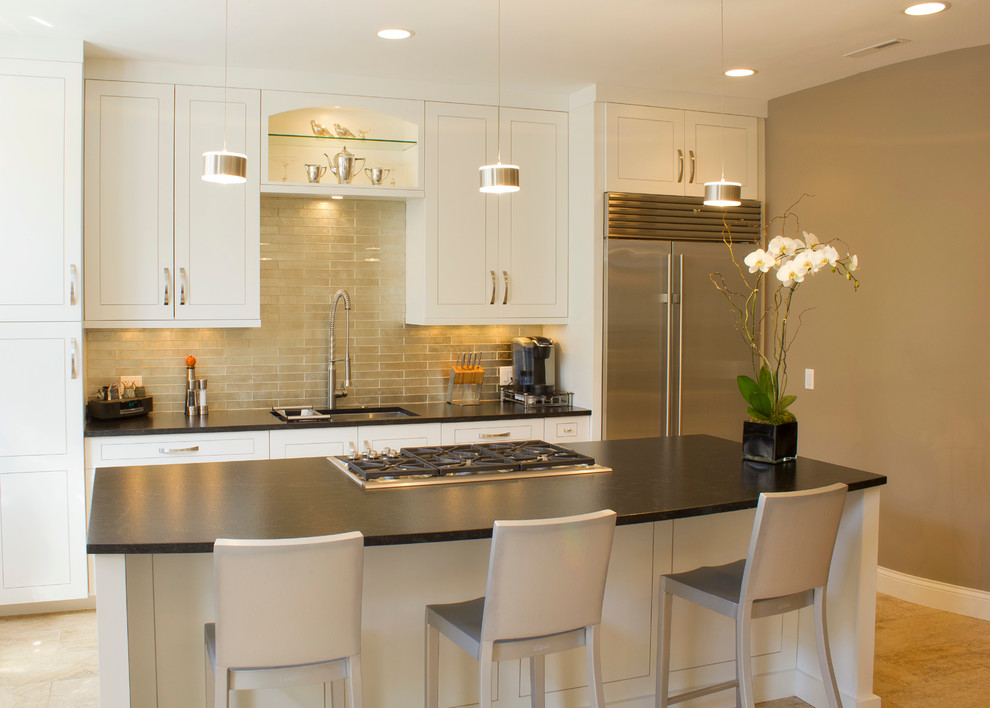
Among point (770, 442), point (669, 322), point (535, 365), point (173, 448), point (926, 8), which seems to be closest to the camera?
point (770, 442)

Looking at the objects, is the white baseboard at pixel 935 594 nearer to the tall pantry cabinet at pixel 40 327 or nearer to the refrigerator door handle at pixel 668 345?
the refrigerator door handle at pixel 668 345

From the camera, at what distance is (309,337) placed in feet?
16.2

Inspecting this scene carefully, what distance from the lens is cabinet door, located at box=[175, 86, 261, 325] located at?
432 centimetres

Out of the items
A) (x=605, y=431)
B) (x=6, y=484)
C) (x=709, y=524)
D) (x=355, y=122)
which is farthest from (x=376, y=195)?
(x=709, y=524)

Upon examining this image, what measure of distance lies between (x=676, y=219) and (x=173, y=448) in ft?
9.55

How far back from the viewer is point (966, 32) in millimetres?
3896

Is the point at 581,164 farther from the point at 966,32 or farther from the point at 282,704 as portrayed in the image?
the point at 282,704

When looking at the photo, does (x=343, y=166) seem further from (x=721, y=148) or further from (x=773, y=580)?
(x=773, y=580)

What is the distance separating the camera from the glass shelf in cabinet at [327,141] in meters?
→ 4.61

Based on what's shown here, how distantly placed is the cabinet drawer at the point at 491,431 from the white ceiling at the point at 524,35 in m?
1.82

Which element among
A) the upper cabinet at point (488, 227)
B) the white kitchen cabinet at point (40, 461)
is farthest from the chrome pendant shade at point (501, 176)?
the white kitchen cabinet at point (40, 461)

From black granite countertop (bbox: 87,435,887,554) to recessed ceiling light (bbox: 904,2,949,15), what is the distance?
188 centimetres

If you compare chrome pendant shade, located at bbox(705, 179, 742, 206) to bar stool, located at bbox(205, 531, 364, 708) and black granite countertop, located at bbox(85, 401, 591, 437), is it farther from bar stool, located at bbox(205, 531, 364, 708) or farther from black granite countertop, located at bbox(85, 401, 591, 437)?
bar stool, located at bbox(205, 531, 364, 708)

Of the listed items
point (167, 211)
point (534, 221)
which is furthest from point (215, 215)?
point (534, 221)
